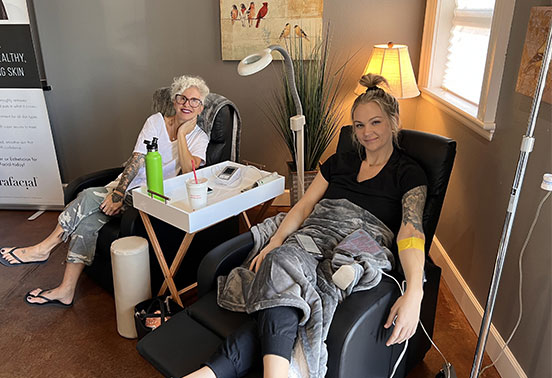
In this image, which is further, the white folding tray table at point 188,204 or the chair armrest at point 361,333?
the white folding tray table at point 188,204

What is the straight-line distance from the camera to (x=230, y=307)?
5.60 feet

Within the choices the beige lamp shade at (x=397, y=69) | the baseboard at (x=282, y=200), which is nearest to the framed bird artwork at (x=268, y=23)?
the beige lamp shade at (x=397, y=69)

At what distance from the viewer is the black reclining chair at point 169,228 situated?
2.22 metres

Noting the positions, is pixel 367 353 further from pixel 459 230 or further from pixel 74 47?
pixel 74 47

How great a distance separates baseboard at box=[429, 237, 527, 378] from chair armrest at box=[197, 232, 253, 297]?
3.68 ft

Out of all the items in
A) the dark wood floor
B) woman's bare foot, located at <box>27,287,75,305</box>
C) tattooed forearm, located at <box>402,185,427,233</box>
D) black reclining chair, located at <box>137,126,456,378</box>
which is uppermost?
tattooed forearm, located at <box>402,185,427,233</box>

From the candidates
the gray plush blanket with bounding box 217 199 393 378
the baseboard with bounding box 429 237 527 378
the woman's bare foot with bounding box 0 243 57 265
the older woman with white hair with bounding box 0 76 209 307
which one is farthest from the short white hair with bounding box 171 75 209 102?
the baseboard with bounding box 429 237 527 378

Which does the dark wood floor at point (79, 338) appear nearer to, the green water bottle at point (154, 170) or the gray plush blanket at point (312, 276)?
the gray plush blanket at point (312, 276)

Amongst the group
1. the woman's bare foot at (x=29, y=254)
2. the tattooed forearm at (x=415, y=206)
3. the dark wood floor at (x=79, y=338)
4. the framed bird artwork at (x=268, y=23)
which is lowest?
the dark wood floor at (x=79, y=338)

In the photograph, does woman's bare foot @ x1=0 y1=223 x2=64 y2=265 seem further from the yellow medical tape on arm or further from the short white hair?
the yellow medical tape on arm

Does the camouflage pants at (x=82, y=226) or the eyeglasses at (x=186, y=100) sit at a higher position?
the eyeglasses at (x=186, y=100)

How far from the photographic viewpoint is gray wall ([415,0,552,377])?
1.63m

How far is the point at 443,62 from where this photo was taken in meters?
2.89

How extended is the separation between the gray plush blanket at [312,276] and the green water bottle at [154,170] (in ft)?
1.51
